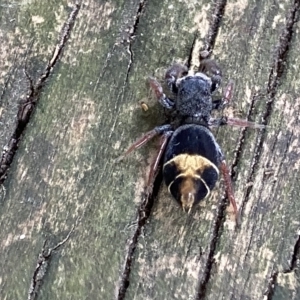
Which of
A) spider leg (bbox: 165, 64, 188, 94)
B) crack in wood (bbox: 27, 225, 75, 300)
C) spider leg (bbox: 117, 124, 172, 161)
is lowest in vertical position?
crack in wood (bbox: 27, 225, 75, 300)

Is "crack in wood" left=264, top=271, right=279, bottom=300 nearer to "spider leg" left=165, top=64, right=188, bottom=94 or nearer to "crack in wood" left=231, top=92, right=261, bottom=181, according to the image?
"crack in wood" left=231, top=92, right=261, bottom=181

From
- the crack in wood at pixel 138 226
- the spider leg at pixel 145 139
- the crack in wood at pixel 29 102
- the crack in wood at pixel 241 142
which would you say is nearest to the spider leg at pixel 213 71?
the crack in wood at pixel 241 142

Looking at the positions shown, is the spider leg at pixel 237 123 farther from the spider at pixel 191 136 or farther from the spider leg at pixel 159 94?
the spider leg at pixel 159 94

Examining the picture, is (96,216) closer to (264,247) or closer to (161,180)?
(161,180)

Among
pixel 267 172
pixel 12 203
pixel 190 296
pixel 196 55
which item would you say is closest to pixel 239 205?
pixel 267 172

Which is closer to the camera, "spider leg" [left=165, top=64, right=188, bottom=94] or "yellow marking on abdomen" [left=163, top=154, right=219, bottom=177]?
"yellow marking on abdomen" [left=163, top=154, right=219, bottom=177]

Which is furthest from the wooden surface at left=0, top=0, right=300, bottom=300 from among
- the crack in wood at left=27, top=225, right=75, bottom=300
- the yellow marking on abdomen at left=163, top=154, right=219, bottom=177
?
the yellow marking on abdomen at left=163, top=154, right=219, bottom=177

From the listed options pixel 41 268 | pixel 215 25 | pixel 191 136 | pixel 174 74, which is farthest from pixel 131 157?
pixel 215 25

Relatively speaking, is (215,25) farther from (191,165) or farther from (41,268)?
(41,268)
